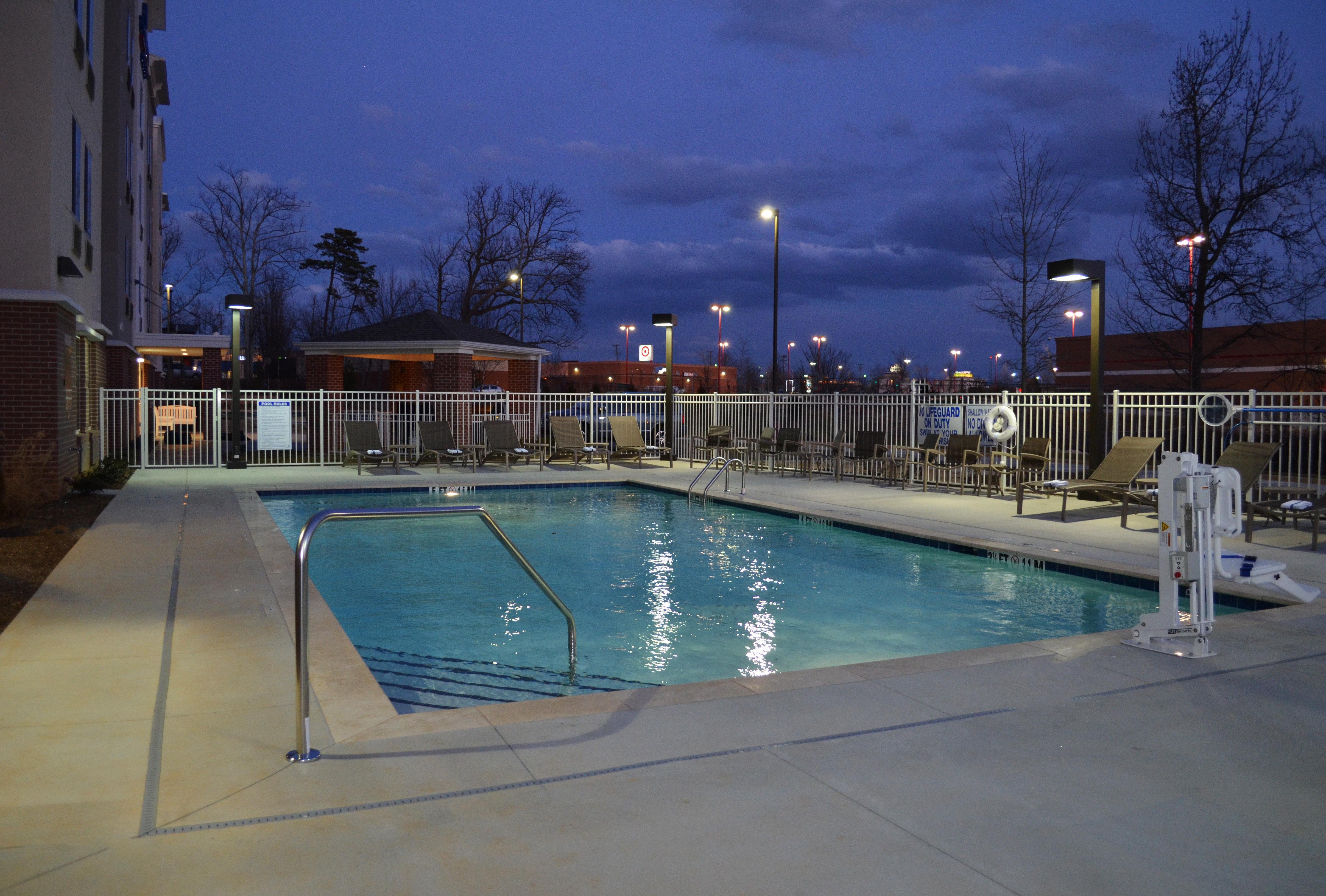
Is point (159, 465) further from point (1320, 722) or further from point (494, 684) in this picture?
point (1320, 722)

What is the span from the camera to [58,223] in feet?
40.9

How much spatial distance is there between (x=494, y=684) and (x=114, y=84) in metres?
20.3

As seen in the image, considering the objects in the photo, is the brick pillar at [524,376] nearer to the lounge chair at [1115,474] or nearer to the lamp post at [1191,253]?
the lamp post at [1191,253]

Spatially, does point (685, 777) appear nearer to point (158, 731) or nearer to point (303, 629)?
point (303, 629)

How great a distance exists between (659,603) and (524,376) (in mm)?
20067

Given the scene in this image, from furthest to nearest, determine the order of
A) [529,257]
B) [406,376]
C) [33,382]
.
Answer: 1. [529,257]
2. [406,376]
3. [33,382]

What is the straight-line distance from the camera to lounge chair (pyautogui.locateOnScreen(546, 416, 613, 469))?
1905cm

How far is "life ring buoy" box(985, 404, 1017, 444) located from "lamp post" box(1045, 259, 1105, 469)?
1285mm

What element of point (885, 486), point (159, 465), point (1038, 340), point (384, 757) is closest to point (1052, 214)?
point (1038, 340)

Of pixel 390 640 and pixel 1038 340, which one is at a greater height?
pixel 1038 340

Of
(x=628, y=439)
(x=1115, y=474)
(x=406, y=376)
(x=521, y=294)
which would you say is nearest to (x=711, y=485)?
(x=628, y=439)

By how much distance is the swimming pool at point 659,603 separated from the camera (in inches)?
231

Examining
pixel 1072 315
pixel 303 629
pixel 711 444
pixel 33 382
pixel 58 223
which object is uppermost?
pixel 1072 315

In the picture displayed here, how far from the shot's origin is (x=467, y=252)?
1642 inches
